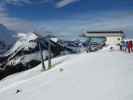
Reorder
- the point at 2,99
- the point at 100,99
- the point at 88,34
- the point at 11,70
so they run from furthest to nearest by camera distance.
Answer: the point at 88,34
the point at 11,70
the point at 2,99
the point at 100,99

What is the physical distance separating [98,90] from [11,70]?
194 feet

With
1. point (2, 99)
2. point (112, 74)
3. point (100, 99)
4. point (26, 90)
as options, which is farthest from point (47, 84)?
point (100, 99)

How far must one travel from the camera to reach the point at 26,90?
42.6 ft

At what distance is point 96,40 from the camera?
71.5 m

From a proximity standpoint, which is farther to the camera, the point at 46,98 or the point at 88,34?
the point at 88,34

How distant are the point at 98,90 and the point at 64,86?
2.21m

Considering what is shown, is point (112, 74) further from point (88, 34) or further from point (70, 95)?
point (88, 34)

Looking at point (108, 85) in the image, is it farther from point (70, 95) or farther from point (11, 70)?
point (11, 70)

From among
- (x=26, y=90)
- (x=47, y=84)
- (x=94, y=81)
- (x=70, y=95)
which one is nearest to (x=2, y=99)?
(x=26, y=90)

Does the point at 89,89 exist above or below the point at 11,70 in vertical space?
above

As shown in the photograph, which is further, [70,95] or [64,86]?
[64,86]

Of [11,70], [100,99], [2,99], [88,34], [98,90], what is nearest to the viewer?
[100,99]

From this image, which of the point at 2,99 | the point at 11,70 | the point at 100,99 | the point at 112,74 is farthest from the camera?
the point at 11,70

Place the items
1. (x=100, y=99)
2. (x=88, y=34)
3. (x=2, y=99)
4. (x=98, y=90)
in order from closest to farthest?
(x=100, y=99)
(x=98, y=90)
(x=2, y=99)
(x=88, y=34)
